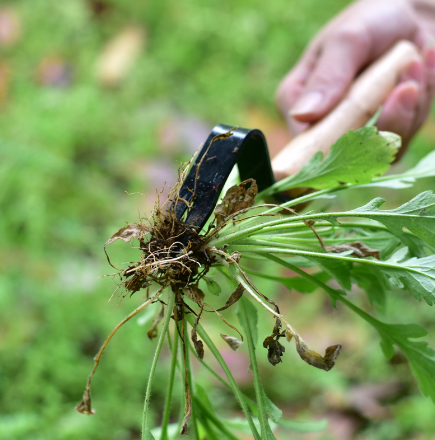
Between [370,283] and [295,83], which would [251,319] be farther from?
[295,83]

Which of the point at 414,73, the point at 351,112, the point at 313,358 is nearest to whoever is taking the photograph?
the point at 313,358

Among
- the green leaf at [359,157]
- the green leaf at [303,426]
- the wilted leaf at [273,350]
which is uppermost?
the green leaf at [359,157]

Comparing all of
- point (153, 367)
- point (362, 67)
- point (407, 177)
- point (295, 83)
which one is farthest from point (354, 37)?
point (153, 367)

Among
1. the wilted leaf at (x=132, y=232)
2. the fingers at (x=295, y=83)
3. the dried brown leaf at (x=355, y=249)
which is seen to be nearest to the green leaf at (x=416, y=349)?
the dried brown leaf at (x=355, y=249)

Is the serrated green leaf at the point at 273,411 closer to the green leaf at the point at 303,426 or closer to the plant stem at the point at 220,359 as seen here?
the plant stem at the point at 220,359

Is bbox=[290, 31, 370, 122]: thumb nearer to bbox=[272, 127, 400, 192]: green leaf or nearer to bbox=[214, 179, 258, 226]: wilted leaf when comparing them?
bbox=[272, 127, 400, 192]: green leaf

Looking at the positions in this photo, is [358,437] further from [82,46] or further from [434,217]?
[82,46]
